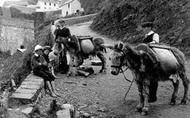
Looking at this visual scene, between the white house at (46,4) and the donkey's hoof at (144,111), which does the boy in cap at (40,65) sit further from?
the white house at (46,4)

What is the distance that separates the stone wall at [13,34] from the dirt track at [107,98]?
2338 cm

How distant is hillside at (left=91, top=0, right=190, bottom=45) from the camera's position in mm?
15688

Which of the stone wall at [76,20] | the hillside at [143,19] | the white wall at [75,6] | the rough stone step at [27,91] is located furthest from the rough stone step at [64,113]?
the white wall at [75,6]

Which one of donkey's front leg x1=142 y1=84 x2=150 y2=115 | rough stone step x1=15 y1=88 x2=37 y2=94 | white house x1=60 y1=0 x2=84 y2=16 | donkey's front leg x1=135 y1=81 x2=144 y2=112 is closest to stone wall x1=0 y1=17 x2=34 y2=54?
white house x1=60 y1=0 x2=84 y2=16

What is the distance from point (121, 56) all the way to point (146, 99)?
1147 mm

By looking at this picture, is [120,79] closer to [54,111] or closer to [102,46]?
[102,46]

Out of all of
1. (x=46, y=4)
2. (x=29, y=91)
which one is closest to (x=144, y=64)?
(x=29, y=91)

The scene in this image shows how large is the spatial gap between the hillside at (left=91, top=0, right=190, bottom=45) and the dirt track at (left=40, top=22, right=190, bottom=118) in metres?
5.45

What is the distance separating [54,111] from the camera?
7.14 metres

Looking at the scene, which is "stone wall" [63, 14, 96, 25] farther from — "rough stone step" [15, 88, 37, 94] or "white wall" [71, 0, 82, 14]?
"rough stone step" [15, 88, 37, 94]

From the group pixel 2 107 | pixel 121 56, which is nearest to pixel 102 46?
pixel 121 56

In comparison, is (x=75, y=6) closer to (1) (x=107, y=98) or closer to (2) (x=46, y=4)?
(2) (x=46, y=4)

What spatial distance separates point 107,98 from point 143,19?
11.0m

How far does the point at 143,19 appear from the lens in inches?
749
